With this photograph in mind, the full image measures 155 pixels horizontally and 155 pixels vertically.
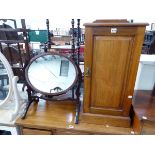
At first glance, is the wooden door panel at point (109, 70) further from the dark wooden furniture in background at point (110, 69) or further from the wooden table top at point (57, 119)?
the wooden table top at point (57, 119)

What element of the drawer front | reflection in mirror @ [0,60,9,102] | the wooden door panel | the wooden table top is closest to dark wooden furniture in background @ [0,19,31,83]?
reflection in mirror @ [0,60,9,102]

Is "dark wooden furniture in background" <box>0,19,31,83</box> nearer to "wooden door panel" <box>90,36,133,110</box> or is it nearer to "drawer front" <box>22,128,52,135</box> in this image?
"drawer front" <box>22,128,52,135</box>

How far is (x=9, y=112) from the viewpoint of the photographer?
1.25 metres

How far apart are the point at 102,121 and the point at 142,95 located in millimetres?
432

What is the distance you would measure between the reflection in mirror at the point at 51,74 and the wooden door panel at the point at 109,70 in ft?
0.72

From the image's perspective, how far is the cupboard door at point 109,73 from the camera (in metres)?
0.88

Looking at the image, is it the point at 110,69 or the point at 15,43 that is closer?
the point at 110,69

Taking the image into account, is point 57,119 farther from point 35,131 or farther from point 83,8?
point 83,8

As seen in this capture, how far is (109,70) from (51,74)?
489 millimetres

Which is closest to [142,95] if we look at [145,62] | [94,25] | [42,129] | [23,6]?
[145,62]

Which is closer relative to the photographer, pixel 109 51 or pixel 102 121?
pixel 109 51

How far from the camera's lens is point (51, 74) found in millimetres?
1193

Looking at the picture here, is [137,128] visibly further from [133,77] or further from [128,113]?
[133,77]

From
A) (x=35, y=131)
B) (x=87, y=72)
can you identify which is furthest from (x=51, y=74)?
(x=35, y=131)
